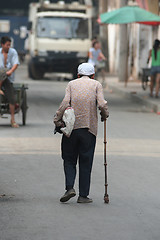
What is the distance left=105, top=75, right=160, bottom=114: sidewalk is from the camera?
73.5 feet

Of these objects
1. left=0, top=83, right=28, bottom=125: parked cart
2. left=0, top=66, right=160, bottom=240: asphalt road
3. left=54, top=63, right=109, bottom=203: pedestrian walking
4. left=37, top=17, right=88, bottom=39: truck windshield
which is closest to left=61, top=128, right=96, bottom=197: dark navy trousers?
left=54, top=63, right=109, bottom=203: pedestrian walking

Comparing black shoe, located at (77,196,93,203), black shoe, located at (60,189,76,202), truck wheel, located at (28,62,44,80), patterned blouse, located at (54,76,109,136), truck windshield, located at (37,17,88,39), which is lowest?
truck wheel, located at (28,62,44,80)

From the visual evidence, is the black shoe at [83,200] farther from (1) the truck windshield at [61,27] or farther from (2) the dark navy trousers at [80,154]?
(1) the truck windshield at [61,27]

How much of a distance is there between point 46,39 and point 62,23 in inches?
40.3

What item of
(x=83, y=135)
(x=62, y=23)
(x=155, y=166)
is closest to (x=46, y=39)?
(x=62, y=23)

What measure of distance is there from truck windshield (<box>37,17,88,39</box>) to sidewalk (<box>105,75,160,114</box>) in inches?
132

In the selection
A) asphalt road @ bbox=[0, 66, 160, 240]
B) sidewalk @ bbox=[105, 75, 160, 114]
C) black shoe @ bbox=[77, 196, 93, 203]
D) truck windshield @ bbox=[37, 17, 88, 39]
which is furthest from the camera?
truck windshield @ bbox=[37, 17, 88, 39]

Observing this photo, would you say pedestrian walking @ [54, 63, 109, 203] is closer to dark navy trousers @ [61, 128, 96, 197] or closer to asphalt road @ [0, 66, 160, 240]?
dark navy trousers @ [61, 128, 96, 197]

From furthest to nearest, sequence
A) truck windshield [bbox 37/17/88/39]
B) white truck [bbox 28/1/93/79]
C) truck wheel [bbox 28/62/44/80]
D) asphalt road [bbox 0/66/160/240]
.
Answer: truck wheel [bbox 28/62/44/80], truck windshield [bbox 37/17/88/39], white truck [bbox 28/1/93/79], asphalt road [bbox 0/66/160/240]

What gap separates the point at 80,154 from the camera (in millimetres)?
8641

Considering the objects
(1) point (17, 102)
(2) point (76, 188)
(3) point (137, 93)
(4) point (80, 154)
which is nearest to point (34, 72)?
(3) point (137, 93)

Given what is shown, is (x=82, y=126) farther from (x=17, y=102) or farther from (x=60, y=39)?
(x=60, y=39)

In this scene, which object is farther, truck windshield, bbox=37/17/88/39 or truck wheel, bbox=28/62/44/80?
truck wheel, bbox=28/62/44/80

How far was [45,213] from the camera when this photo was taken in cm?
791
